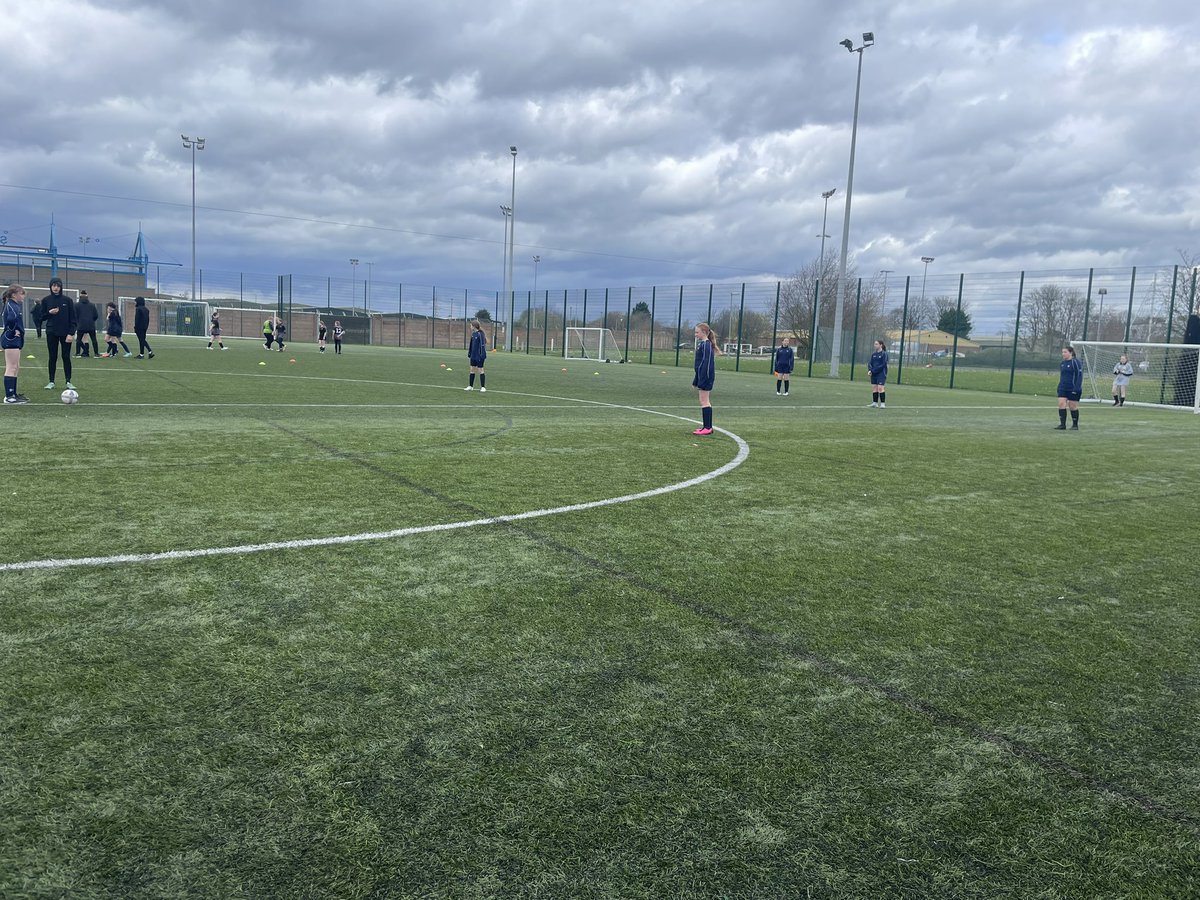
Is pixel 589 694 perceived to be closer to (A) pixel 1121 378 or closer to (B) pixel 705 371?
(B) pixel 705 371

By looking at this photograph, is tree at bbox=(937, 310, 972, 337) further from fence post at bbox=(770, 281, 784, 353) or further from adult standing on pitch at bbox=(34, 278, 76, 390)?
adult standing on pitch at bbox=(34, 278, 76, 390)

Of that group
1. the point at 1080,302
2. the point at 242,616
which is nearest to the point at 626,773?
the point at 242,616

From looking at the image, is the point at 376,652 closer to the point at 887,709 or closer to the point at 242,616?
the point at 242,616

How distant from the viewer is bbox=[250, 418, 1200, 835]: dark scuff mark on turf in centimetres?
280

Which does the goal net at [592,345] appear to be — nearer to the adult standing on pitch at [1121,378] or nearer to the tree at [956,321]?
the tree at [956,321]

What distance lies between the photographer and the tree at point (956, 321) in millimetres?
37969

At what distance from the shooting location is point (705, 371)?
13.3 metres

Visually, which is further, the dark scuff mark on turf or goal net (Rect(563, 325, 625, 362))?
goal net (Rect(563, 325, 625, 362))

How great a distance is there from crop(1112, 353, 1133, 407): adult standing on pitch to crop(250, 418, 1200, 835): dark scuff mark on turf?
26.9 m

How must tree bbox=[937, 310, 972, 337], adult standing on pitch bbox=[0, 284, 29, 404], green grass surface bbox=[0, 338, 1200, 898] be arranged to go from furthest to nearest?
1. tree bbox=[937, 310, 972, 337]
2. adult standing on pitch bbox=[0, 284, 29, 404]
3. green grass surface bbox=[0, 338, 1200, 898]

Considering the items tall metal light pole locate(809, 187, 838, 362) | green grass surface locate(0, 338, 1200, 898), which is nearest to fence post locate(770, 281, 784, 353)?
tall metal light pole locate(809, 187, 838, 362)

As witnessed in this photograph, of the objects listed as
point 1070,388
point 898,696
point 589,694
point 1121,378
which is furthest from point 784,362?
point 589,694

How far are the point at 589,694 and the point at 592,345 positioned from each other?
53.6 m

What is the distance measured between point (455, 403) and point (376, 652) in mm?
13427
